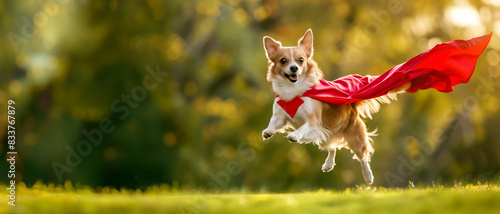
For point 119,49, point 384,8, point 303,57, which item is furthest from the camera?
point 384,8

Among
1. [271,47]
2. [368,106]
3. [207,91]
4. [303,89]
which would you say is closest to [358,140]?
[368,106]

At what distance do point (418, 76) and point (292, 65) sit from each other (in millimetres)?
1380

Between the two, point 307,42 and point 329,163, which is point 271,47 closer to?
point 307,42

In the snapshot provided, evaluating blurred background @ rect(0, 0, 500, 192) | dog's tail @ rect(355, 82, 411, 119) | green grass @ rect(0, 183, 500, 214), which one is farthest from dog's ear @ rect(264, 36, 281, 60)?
blurred background @ rect(0, 0, 500, 192)

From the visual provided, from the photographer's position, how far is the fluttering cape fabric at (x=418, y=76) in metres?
5.74

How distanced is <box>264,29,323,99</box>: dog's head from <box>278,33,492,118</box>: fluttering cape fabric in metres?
0.13

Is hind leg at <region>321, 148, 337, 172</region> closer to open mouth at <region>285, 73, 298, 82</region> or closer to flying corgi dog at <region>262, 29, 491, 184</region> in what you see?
flying corgi dog at <region>262, 29, 491, 184</region>

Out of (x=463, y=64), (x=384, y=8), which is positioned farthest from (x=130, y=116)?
(x=463, y=64)

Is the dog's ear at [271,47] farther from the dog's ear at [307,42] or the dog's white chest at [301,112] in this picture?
the dog's white chest at [301,112]

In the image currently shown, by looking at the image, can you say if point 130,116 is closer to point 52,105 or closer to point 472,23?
point 52,105

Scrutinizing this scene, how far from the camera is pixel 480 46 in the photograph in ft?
19.5

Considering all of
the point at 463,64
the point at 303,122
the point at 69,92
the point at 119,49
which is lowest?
the point at 303,122

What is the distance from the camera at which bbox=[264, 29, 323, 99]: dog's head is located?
557cm

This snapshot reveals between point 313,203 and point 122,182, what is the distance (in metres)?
8.89
